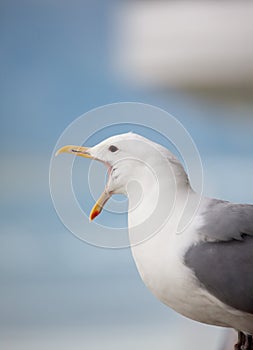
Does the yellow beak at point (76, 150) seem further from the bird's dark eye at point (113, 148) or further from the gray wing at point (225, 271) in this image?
the gray wing at point (225, 271)

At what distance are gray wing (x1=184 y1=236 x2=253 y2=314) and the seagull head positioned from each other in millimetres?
119

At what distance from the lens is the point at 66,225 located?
0.85 meters

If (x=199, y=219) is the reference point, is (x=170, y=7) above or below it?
above

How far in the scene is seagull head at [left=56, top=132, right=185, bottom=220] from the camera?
86 cm

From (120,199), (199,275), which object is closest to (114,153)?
(120,199)

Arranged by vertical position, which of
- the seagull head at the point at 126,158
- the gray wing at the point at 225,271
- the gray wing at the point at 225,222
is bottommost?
the gray wing at the point at 225,271

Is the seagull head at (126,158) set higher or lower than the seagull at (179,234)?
higher

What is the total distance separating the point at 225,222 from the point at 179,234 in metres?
0.06

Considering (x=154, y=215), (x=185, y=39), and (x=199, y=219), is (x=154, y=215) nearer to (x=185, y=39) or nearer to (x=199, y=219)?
(x=199, y=219)

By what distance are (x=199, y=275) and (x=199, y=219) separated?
0.25 ft

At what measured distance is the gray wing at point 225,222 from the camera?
848 mm

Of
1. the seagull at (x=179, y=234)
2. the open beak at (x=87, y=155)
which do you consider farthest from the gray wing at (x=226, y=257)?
the open beak at (x=87, y=155)

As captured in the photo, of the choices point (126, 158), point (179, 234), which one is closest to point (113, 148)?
point (126, 158)

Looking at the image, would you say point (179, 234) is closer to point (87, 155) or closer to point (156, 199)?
point (156, 199)
